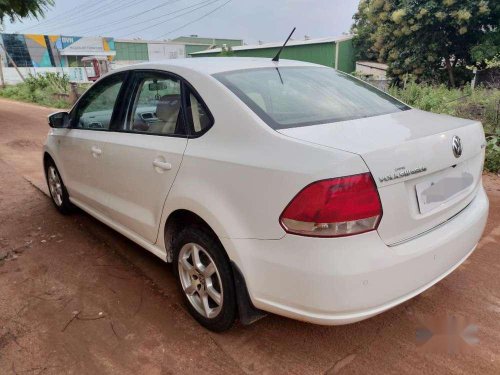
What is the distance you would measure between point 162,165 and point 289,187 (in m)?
1.02

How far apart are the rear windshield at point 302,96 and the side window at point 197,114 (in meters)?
0.19

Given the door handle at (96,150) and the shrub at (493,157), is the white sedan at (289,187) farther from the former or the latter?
the shrub at (493,157)

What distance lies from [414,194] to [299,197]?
1.96 feet

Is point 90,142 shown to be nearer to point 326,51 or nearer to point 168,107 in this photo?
point 168,107

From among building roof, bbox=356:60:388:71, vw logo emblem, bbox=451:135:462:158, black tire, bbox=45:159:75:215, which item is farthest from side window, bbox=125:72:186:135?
building roof, bbox=356:60:388:71

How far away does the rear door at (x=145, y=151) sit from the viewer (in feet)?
8.68

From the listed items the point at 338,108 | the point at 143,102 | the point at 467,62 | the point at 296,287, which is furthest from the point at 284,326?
the point at 467,62

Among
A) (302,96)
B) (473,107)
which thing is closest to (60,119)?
(302,96)

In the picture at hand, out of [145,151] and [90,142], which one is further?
[90,142]

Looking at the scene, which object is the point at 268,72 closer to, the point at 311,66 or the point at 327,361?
the point at 311,66

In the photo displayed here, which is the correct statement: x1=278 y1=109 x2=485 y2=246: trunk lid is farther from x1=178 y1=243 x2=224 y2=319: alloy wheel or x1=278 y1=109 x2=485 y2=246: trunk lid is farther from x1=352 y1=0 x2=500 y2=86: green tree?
x1=352 y1=0 x2=500 y2=86: green tree

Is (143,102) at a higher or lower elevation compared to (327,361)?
higher

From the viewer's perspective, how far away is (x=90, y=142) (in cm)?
352

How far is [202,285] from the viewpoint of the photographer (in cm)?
256
